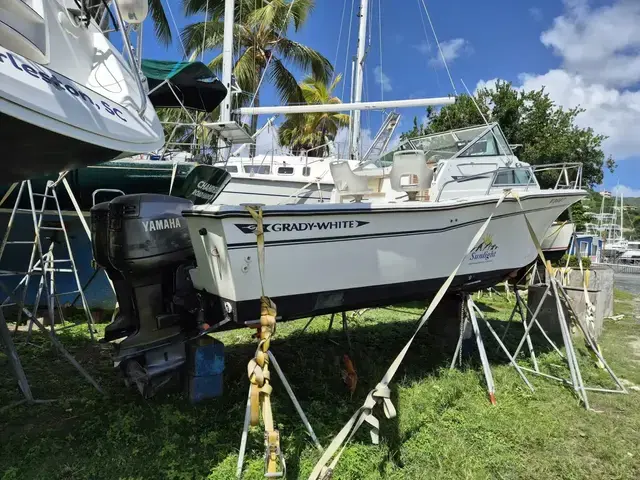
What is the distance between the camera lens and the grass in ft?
9.73

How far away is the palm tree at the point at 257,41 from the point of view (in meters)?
14.5

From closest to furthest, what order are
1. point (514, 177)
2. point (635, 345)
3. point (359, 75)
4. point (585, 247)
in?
point (514, 177) → point (635, 345) → point (359, 75) → point (585, 247)

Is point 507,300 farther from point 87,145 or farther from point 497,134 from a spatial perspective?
point 87,145

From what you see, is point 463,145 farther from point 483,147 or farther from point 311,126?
point 311,126

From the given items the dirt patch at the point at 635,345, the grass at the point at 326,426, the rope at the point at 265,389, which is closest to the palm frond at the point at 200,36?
the grass at the point at 326,426

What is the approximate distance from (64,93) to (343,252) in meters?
2.25

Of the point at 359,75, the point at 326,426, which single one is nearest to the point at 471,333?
the point at 326,426

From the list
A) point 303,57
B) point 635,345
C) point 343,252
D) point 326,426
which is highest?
point 303,57

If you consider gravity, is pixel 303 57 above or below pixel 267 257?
above

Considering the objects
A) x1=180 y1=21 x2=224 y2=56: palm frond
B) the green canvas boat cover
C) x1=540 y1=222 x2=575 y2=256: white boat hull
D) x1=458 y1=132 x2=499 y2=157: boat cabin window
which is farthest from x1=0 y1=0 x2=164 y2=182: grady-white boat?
x1=180 y1=21 x2=224 y2=56: palm frond

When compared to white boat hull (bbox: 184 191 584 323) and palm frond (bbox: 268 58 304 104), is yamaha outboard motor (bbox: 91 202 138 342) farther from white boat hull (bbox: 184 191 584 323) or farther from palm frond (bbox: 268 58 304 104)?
palm frond (bbox: 268 58 304 104)

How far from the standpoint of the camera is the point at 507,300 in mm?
10750

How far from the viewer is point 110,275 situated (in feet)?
12.4

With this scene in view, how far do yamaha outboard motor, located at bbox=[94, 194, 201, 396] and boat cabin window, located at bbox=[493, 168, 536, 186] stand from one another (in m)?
3.84
